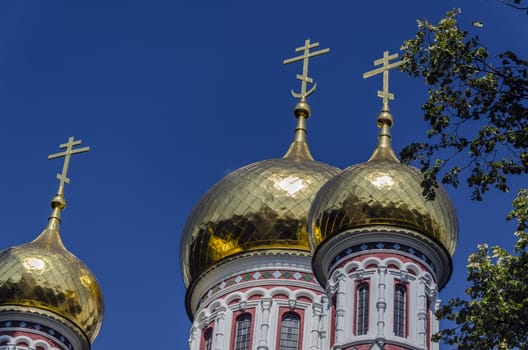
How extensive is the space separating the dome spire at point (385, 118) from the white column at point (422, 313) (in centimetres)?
261

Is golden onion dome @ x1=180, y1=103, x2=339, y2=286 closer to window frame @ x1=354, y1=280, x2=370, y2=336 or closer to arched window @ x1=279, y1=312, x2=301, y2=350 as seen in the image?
arched window @ x1=279, y1=312, x2=301, y2=350

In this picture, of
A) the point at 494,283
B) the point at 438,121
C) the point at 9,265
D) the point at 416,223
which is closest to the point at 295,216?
the point at 416,223

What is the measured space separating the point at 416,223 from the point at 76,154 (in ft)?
28.5

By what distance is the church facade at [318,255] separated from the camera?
1942cm

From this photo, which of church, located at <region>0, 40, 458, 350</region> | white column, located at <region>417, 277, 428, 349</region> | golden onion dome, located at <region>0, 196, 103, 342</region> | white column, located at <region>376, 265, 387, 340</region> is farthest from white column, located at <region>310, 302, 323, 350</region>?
golden onion dome, located at <region>0, 196, 103, 342</region>

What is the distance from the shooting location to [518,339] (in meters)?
12.0

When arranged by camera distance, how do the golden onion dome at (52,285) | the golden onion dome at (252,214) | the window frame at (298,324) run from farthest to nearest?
the golden onion dome at (52,285)
the golden onion dome at (252,214)
the window frame at (298,324)

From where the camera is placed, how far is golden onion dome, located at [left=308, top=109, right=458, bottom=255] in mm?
19938

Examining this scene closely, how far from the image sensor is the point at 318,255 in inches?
801

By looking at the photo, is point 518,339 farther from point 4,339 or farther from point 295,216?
point 4,339

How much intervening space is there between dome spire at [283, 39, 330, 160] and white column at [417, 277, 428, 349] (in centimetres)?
503

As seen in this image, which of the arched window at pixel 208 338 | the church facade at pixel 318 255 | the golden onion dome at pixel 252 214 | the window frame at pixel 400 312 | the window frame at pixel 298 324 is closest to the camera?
the window frame at pixel 400 312

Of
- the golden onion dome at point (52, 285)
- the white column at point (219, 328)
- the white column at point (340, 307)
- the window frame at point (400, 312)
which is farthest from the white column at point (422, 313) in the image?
the golden onion dome at point (52, 285)

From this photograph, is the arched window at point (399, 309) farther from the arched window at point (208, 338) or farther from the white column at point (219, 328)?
the arched window at point (208, 338)
